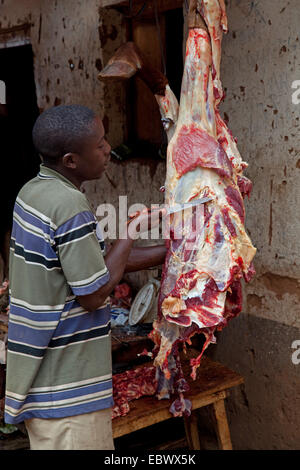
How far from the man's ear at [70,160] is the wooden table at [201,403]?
4.15 feet

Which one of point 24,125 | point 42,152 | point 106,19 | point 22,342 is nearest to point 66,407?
point 22,342

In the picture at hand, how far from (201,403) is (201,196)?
1.08m

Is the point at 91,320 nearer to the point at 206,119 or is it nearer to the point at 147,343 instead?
the point at 206,119

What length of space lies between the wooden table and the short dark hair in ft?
4.37

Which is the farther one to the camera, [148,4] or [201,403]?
[148,4]

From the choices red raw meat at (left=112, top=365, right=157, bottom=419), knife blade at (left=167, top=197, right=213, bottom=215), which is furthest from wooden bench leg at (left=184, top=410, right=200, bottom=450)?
knife blade at (left=167, top=197, right=213, bottom=215)

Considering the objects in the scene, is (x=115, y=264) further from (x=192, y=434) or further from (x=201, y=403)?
(x=192, y=434)

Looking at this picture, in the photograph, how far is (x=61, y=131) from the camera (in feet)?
6.59

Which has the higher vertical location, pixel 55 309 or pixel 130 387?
pixel 55 309

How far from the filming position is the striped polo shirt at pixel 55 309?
1.93 metres

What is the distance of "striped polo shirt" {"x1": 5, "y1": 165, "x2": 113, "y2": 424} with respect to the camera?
1.93 metres

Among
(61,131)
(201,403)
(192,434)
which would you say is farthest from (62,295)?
(192,434)

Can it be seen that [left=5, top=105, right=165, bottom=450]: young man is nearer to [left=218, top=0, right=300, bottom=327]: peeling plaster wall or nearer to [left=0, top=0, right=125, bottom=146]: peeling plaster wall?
[left=218, top=0, right=300, bottom=327]: peeling plaster wall

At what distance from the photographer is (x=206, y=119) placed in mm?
2543
